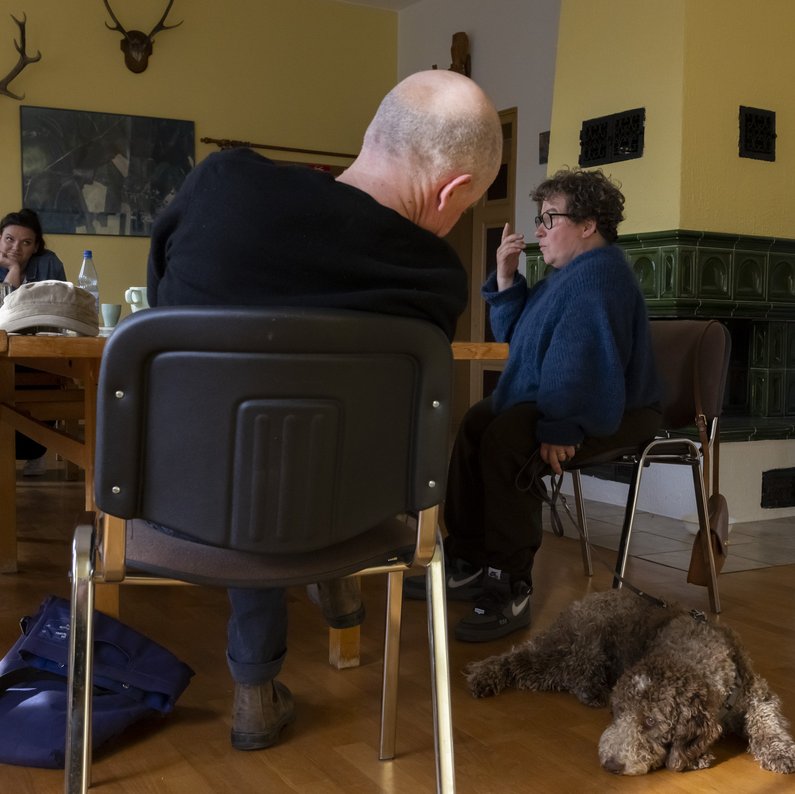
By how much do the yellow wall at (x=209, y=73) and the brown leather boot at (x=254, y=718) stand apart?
496cm

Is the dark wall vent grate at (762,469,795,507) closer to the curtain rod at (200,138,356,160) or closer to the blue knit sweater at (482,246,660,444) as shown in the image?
the blue knit sweater at (482,246,660,444)

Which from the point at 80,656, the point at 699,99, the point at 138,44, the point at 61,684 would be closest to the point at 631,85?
the point at 699,99

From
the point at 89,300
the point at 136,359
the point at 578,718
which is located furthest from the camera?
the point at 89,300

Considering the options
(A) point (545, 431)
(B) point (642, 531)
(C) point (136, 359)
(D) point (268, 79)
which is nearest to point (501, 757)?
(A) point (545, 431)

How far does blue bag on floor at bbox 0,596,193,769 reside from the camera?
1702 mm

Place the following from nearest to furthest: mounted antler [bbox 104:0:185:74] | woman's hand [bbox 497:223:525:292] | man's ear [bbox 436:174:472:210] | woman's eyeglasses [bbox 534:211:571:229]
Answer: man's ear [bbox 436:174:472:210]
woman's eyeglasses [bbox 534:211:571:229]
woman's hand [bbox 497:223:525:292]
mounted antler [bbox 104:0:185:74]

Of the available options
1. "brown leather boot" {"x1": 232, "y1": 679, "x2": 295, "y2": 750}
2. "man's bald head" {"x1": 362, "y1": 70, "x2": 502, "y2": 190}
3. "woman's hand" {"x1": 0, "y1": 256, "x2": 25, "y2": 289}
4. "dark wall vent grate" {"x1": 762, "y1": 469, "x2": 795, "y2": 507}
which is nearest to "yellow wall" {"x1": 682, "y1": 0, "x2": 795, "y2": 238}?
"dark wall vent grate" {"x1": 762, "y1": 469, "x2": 795, "y2": 507}

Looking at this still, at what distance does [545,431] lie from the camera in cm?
244

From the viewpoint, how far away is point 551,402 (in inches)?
96.0

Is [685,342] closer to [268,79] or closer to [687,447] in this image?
[687,447]

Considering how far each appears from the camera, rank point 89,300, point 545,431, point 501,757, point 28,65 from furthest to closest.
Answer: point 28,65
point 545,431
point 89,300
point 501,757

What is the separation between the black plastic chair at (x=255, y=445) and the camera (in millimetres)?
1114

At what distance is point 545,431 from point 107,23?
197 inches

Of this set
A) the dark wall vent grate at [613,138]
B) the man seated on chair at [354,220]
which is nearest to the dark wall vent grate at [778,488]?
the dark wall vent grate at [613,138]
